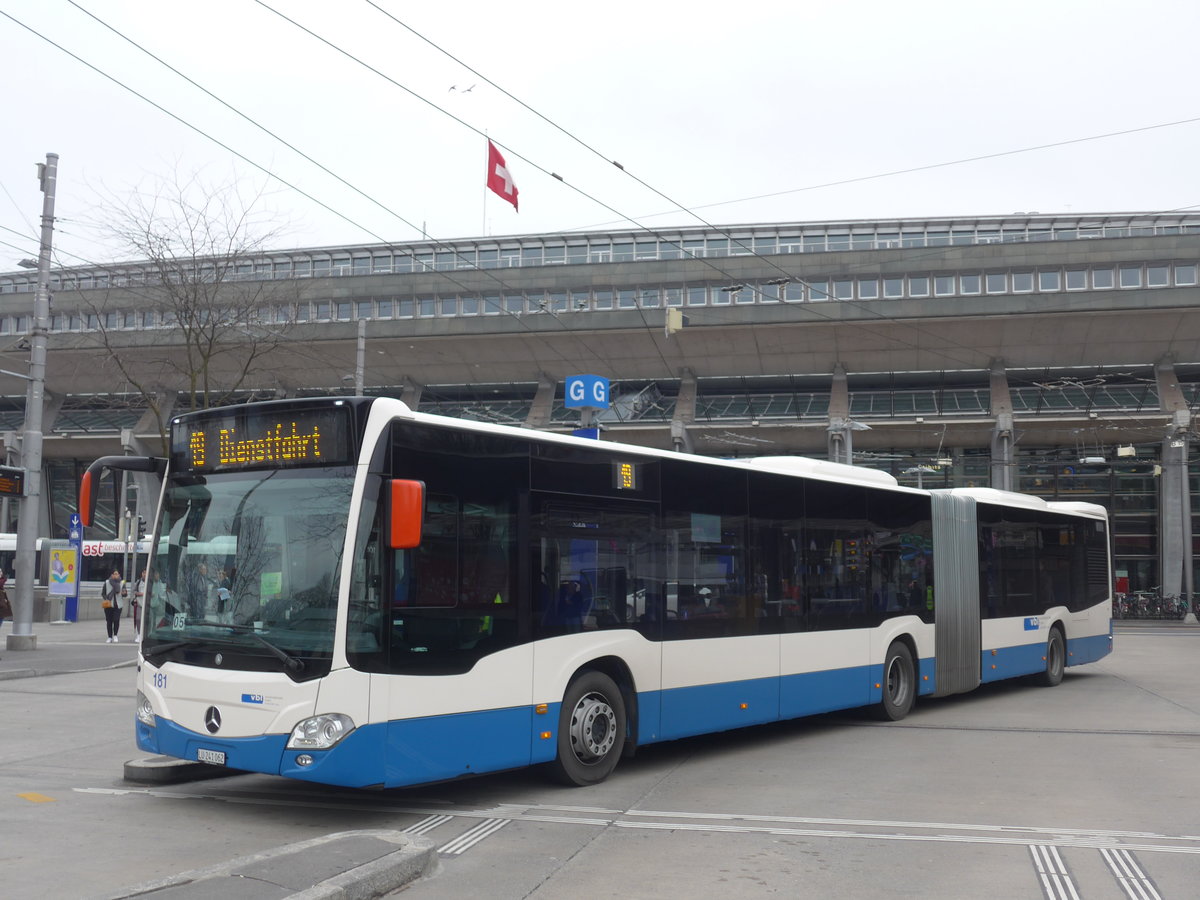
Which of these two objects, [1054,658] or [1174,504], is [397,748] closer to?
[1054,658]

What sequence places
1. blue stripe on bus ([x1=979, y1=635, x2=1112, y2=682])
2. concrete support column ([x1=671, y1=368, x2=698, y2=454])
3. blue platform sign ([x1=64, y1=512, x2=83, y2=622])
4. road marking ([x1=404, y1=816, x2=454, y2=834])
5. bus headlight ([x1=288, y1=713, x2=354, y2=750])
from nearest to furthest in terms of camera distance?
bus headlight ([x1=288, y1=713, x2=354, y2=750])
road marking ([x1=404, y1=816, x2=454, y2=834])
blue stripe on bus ([x1=979, y1=635, x2=1112, y2=682])
blue platform sign ([x1=64, y1=512, x2=83, y2=622])
concrete support column ([x1=671, y1=368, x2=698, y2=454])

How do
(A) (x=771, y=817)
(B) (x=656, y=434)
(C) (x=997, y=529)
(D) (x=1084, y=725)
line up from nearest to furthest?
(A) (x=771, y=817), (D) (x=1084, y=725), (C) (x=997, y=529), (B) (x=656, y=434)

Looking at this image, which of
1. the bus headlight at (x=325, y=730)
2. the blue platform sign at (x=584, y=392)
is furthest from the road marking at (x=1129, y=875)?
the blue platform sign at (x=584, y=392)

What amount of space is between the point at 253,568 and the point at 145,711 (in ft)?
5.08

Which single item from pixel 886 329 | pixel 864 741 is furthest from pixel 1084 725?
pixel 886 329

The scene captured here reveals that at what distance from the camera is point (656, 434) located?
139 ft

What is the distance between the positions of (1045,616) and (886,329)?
2411cm

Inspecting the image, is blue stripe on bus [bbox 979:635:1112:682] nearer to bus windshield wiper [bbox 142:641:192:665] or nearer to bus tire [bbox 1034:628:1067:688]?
bus tire [bbox 1034:628:1067:688]

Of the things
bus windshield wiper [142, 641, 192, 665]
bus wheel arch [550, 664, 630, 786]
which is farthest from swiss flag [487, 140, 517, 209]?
bus windshield wiper [142, 641, 192, 665]

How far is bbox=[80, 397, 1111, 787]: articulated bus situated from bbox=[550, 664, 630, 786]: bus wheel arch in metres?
0.02

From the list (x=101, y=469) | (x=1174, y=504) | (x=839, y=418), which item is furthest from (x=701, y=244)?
(x=101, y=469)

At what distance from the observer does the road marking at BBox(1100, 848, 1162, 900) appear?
6102mm

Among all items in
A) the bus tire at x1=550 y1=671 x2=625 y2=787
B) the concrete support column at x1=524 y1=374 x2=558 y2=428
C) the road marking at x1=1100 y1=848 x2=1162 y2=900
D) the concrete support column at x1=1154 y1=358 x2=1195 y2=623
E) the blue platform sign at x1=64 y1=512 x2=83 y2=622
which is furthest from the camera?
the concrete support column at x1=524 y1=374 x2=558 y2=428

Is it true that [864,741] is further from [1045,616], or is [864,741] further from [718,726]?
[1045,616]
